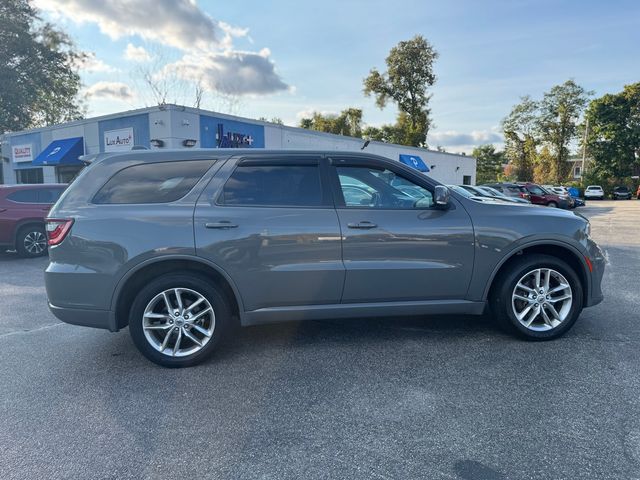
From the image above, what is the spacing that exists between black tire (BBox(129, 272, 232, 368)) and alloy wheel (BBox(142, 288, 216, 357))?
0.03 m

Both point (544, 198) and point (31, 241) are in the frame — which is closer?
point (31, 241)

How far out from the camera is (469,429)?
2.62 meters

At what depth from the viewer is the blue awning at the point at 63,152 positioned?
1734cm

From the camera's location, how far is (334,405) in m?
2.93

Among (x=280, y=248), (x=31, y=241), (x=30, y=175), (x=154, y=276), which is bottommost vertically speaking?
(x=31, y=241)

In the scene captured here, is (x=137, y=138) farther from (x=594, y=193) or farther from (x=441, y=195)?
(x=594, y=193)

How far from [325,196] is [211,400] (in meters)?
1.85

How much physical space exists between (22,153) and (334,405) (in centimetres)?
2421

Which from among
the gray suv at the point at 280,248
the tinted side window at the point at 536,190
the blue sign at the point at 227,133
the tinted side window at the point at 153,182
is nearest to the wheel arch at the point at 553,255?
the gray suv at the point at 280,248

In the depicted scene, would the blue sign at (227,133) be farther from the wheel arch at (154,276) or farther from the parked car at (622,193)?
the parked car at (622,193)

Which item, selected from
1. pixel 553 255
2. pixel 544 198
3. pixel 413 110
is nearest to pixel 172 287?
pixel 553 255

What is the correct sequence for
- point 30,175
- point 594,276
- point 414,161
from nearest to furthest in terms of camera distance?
Result: 1. point 594,276
2. point 30,175
3. point 414,161

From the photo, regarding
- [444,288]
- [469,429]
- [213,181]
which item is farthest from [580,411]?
[213,181]

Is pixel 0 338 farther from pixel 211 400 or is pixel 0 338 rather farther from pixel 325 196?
pixel 325 196
